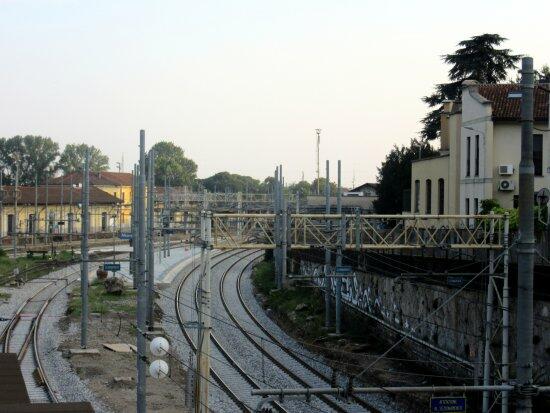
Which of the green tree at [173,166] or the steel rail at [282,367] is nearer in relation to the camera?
the steel rail at [282,367]

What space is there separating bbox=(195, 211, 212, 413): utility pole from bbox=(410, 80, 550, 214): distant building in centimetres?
2178

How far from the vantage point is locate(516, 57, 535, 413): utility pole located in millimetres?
9047

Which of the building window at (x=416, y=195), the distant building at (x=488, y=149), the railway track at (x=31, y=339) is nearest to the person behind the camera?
the railway track at (x=31, y=339)

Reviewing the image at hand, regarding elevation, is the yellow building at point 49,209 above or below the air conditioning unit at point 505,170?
below

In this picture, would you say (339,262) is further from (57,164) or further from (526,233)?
(57,164)

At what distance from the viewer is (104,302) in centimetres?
4150

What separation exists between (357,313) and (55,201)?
2297 inches

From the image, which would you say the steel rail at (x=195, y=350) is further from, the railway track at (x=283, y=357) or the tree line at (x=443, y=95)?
the tree line at (x=443, y=95)

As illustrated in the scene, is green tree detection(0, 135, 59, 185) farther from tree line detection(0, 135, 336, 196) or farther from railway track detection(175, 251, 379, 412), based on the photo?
railway track detection(175, 251, 379, 412)

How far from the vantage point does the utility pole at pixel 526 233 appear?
905cm

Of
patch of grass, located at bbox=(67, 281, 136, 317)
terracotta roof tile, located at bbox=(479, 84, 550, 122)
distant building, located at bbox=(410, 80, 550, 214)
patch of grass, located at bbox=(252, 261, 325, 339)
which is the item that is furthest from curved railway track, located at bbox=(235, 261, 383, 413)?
terracotta roof tile, located at bbox=(479, 84, 550, 122)

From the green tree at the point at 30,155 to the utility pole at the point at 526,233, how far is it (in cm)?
13780

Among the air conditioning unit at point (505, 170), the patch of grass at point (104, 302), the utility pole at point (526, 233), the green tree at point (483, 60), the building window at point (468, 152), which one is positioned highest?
the green tree at point (483, 60)

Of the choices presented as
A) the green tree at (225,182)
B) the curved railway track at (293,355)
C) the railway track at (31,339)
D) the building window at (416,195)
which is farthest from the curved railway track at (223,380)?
the green tree at (225,182)
